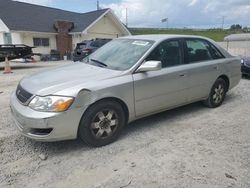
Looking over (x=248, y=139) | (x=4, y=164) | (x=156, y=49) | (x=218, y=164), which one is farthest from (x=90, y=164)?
(x=248, y=139)

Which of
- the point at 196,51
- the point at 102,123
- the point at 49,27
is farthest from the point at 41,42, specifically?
the point at 102,123

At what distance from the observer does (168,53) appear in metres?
4.55

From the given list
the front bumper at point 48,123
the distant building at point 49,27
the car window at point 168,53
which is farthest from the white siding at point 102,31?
the front bumper at point 48,123

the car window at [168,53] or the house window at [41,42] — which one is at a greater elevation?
the house window at [41,42]

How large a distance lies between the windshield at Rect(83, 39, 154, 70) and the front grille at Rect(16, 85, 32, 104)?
4.40 feet

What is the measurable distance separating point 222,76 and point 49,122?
3.99m

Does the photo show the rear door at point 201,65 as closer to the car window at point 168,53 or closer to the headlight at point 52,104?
the car window at point 168,53

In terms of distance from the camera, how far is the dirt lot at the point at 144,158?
288cm

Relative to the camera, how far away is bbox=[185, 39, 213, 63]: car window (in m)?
4.86

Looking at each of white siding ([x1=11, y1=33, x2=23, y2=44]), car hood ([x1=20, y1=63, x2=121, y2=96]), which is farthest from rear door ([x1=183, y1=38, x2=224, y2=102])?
white siding ([x1=11, y1=33, x2=23, y2=44])

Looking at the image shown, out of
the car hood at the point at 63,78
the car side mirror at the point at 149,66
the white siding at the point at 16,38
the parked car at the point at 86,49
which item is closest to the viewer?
the car hood at the point at 63,78

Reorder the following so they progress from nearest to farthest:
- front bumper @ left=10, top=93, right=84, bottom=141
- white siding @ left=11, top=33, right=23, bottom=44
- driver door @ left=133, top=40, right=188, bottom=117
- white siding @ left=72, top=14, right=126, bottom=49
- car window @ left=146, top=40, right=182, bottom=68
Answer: front bumper @ left=10, top=93, right=84, bottom=141, driver door @ left=133, top=40, right=188, bottom=117, car window @ left=146, top=40, right=182, bottom=68, white siding @ left=11, top=33, right=23, bottom=44, white siding @ left=72, top=14, right=126, bottom=49

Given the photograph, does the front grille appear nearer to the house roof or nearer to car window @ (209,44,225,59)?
car window @ (209,44,225,59)

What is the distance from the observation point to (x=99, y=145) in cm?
367
